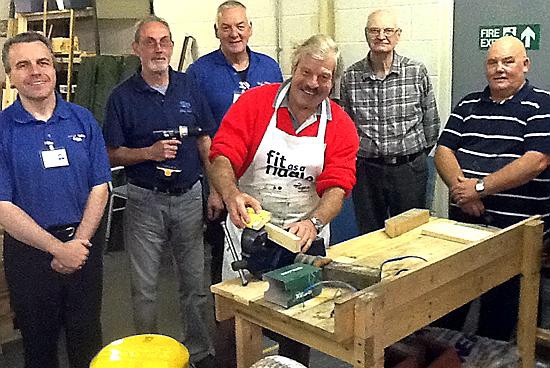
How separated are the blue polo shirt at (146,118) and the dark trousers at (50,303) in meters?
0.45

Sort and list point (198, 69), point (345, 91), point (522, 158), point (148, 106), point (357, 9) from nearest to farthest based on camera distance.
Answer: point (522, 158) < point (148, 106) < point (198, 69) < point (345, 91) < point (357, 9)

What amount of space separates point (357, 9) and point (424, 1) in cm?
50

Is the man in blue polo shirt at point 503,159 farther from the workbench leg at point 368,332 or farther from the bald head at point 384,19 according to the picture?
the workbench leg at point 368,332

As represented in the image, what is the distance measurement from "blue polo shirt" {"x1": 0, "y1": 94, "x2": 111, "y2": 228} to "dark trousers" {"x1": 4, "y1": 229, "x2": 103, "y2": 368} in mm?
161

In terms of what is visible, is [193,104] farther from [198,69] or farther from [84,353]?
[84,353]

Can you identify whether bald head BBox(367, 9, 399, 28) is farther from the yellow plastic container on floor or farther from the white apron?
the yellow plastic container on floor

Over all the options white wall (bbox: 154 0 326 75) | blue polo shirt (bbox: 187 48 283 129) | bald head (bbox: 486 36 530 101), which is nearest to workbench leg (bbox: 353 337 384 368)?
bald head (bbox: 486 36 530 101)

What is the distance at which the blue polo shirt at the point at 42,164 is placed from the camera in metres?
2.23

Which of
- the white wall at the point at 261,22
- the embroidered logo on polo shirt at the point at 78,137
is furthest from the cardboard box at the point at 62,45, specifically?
the embroidered logo on polo shirt at the point at 78,137

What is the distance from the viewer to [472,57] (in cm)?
370

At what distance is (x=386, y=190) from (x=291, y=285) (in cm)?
187

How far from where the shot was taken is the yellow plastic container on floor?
1979 millimetres

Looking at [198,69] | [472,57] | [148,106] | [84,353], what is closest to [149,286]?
[84,353]

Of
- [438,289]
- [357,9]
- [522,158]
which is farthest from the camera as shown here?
[357,9]
